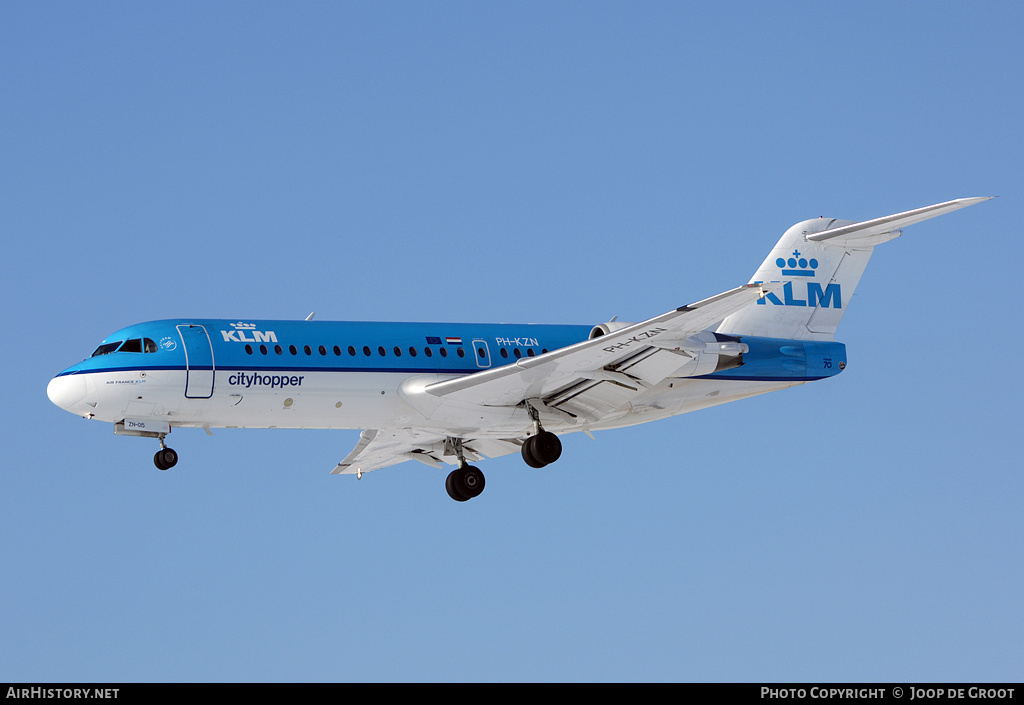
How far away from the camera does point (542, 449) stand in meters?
29.5

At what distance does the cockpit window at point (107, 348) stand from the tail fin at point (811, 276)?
13677 millimetres

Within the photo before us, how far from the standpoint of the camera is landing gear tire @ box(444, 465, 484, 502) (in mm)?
32031

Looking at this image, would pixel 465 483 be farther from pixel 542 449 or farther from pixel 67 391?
pixel 67 391

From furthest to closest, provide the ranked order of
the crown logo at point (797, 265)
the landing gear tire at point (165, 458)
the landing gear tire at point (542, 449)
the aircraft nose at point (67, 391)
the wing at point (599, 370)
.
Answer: the crown logo at point (797, 265) → the landing gear tire at point (542, 449) → the landing gear tire at point (165, 458) → the aircraft nose at point (67, 391) → the wing at point (599, 370)

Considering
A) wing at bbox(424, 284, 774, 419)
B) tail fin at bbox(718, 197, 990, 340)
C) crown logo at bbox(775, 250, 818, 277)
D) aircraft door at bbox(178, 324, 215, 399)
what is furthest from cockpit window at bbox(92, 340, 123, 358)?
A: crown logo at bbox(775, 250, 818, 277)

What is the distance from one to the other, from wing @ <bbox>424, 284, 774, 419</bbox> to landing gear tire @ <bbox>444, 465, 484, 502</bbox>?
2959 mm

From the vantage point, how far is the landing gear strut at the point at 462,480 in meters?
32.0

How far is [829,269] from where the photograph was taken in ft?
109

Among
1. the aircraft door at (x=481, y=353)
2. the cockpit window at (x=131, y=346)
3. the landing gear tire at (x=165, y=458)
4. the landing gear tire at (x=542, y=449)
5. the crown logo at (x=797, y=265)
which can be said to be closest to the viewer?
the cockpit window at (x=131, y=346)

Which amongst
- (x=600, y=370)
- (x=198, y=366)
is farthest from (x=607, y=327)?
(x=198, y=366)

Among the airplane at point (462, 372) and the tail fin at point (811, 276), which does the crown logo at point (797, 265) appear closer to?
the tail fin at point (811, 276)

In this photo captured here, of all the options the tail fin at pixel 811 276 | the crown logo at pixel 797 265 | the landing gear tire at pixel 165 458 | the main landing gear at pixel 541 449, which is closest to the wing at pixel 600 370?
the main landing gear at pixel 541 449

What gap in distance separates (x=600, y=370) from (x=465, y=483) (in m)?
5.02

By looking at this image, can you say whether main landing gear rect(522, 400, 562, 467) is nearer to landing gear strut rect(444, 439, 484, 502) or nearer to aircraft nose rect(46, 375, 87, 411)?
landing gear strut rect(444, 439, 484, 502)
